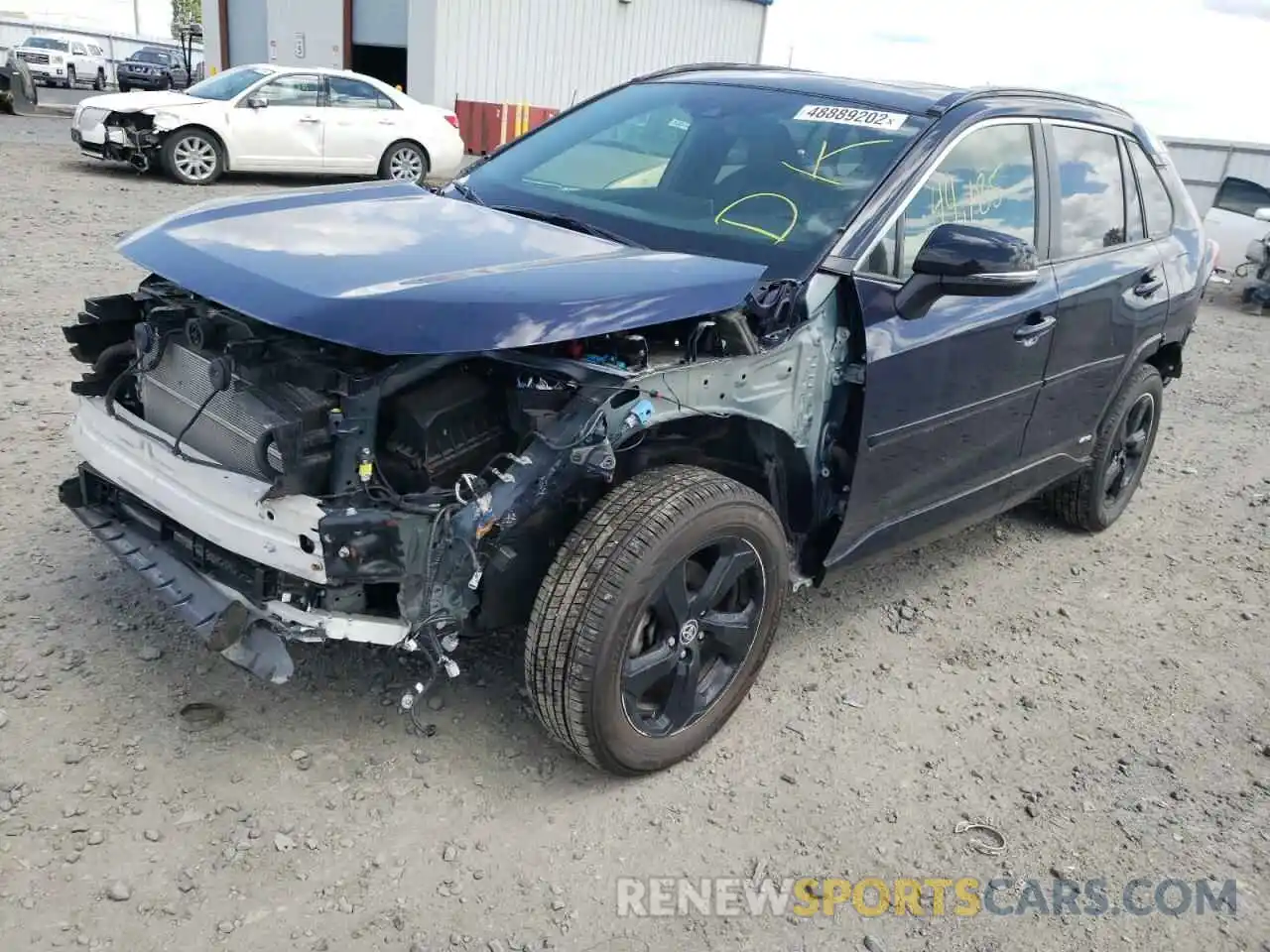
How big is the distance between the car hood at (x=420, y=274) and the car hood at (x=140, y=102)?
10240mm

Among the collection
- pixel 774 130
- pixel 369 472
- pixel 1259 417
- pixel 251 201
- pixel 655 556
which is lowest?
pixel 1259 417

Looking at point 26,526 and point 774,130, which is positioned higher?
point 774,130

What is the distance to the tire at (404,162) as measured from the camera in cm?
1365

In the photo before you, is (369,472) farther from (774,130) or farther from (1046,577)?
(1046,577)

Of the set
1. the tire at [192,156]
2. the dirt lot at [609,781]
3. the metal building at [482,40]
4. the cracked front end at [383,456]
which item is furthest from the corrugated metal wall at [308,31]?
the cracked front end at [383,456]

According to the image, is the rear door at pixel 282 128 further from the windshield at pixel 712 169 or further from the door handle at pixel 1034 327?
the door handle at pixel 1034 327

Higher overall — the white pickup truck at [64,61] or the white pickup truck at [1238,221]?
the white pickup truck at [1238,221]

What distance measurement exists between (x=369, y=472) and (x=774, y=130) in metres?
1.95

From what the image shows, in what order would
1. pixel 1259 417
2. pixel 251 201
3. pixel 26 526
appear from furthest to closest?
pixel 1259 417 < pixel 26 526 < pixel 251 201

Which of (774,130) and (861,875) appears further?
(774,130)

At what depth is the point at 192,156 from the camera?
12250 millimetres

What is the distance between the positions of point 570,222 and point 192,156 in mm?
10667

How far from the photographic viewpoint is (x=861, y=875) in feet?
8.62

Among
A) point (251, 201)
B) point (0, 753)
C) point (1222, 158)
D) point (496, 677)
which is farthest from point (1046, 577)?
point (1222, 158)
